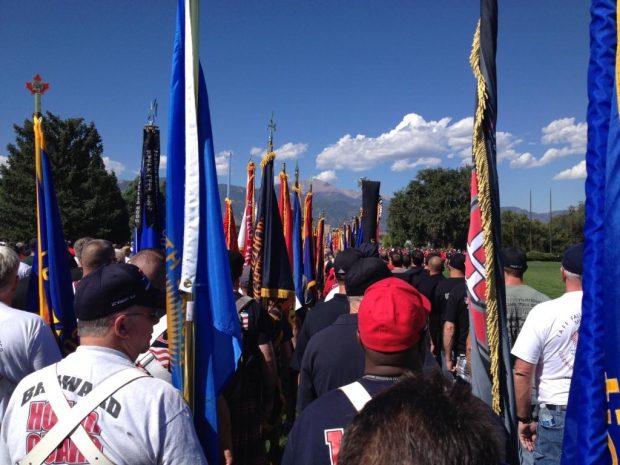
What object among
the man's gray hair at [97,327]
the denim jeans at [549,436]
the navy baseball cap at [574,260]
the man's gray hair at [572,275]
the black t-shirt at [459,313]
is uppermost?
the navy baseball cap at [574,260]

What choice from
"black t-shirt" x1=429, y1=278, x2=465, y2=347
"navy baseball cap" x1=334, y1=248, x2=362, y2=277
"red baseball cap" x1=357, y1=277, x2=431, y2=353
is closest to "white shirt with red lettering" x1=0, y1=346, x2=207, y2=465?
"red baseball cap" x1=357, y1=277, x2=431, y2=353

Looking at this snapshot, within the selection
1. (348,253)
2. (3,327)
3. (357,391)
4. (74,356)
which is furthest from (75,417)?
(348,253)

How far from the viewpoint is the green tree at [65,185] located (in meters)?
40.8

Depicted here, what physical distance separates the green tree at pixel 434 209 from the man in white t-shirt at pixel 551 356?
70753 mm

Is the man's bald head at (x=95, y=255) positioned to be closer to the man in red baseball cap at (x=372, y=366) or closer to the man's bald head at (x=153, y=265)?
the man's bald head at (x=153, y=265)

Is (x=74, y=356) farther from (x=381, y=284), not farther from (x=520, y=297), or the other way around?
(x=520, y=297)

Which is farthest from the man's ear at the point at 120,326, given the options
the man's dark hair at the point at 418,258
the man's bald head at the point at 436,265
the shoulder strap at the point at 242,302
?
the man's dark hair at the point at 418,258

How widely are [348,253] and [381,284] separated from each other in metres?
2.73

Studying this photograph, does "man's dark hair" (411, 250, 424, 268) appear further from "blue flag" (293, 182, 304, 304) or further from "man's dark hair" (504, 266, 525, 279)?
"man's dark hair" (504, 266, 525, 279)

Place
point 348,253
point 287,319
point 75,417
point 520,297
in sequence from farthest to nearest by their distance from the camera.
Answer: point 287,319 < point 348,253 < point 520,297 < point 75,417

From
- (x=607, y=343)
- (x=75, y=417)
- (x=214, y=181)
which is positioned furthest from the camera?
(x=214, y=181)

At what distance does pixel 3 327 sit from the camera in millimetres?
2783

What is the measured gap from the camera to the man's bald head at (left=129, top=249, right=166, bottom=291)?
3.58 metres

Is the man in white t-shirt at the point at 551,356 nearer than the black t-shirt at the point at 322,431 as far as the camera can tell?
No
